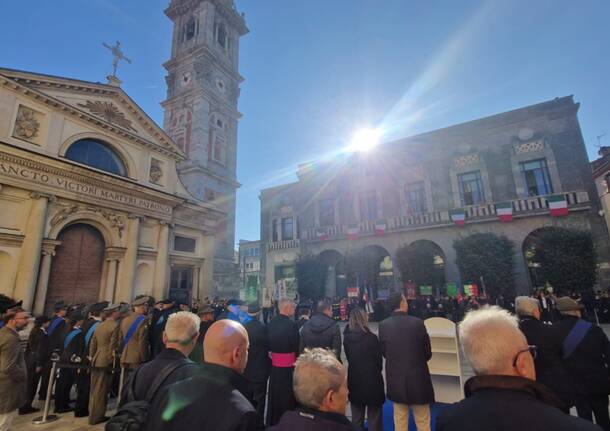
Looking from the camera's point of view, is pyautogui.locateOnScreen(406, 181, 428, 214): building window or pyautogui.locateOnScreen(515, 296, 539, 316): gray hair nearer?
pyautogui.locateOnScreen(515, 296, 539, 316): gray hair

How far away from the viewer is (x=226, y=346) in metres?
2.09

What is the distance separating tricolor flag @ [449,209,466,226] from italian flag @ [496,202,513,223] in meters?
1.96

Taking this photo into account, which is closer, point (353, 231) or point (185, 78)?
point (353, 231)

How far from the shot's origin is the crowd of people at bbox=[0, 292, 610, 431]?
1623 millimetres

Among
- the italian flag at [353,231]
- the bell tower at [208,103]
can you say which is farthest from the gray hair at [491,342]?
the bell tower at [208,103]

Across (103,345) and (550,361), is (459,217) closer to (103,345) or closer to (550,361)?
(550,361)

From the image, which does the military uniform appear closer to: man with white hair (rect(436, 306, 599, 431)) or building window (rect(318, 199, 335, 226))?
man with white hair (rect(436, 306, 599, 431))

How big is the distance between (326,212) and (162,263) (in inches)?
571

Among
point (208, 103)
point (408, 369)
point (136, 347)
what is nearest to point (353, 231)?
point (208, 103)

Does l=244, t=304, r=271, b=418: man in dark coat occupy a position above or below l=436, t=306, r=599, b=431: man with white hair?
below

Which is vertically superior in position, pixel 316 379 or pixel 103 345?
pixel 316 379

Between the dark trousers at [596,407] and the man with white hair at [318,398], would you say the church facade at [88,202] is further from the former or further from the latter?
the dark trousers at [596,407]

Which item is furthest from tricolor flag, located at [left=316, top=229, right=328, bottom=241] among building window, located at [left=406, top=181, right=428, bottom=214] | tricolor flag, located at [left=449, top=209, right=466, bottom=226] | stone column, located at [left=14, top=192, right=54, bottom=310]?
stone column, located at [left=14, top=192, right=54, bottom=310]

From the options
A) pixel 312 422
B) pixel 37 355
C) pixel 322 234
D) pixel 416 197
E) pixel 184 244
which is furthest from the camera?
pixel 322 234
